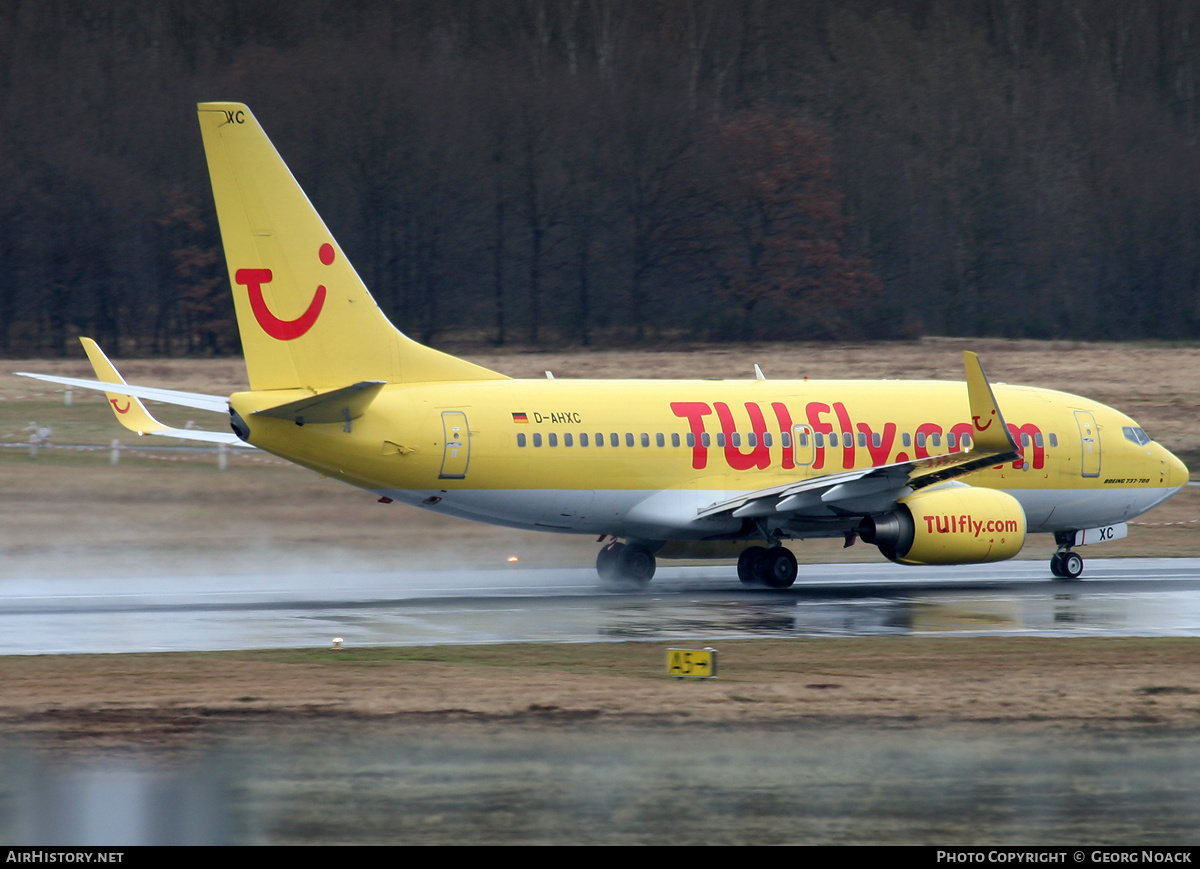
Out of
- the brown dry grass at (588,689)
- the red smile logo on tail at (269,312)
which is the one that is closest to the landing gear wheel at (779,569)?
the brown dry grass at (588,689)

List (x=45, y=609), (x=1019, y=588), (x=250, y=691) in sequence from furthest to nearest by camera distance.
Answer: (x=1019, y=588), (x=45, y=609), (x=250, y=691)

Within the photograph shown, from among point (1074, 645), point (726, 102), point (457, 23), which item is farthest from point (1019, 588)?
point (457, 23)

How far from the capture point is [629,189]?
220ft

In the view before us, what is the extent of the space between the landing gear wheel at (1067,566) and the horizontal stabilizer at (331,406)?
1382 centimetres

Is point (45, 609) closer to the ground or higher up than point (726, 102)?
closer to the ground

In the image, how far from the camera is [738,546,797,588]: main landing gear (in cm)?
2772

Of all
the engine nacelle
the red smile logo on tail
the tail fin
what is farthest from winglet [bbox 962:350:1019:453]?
the red smile logo on tail

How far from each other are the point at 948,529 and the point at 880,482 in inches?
54.9

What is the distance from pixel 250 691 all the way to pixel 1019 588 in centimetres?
1676

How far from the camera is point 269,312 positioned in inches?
978

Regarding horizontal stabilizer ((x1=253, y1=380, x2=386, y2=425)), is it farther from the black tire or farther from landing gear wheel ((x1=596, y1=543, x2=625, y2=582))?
the black tire

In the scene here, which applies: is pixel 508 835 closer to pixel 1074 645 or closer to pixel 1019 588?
pixel 1074 645

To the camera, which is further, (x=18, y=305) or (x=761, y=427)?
(x=18, y=305)

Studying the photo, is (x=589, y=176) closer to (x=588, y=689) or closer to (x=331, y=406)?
(x=331, y=406)
